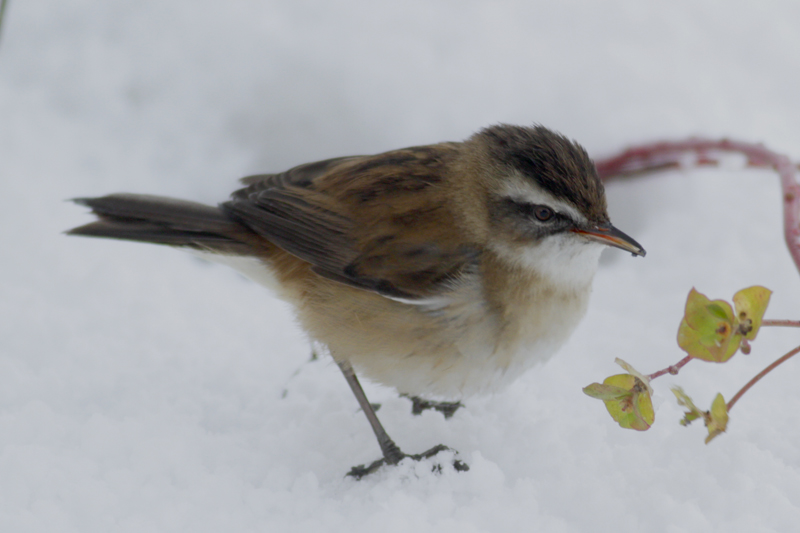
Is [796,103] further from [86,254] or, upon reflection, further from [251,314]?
[86,254]

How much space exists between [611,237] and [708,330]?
75 cm

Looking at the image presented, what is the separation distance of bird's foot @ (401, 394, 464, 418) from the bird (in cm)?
23

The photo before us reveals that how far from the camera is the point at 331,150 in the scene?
5.77 m

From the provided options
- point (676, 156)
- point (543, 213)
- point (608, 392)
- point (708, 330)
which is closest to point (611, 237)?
point (543, 213)

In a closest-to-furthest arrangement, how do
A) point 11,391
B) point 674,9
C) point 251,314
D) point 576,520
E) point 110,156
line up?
point 576,520
point 11,391
point 251,314
point 110,156
point 674,9

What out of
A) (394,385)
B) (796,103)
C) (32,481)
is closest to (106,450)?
(32,481)

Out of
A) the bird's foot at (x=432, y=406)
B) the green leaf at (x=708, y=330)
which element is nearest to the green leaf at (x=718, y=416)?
the green leaf at (x=708, y=330)

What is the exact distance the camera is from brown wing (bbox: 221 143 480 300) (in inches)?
132

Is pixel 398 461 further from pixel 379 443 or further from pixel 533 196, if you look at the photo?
pixel 533 196

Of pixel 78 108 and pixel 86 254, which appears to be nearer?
pixel 86 254

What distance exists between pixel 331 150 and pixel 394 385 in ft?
9.42

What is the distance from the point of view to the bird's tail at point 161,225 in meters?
3.76

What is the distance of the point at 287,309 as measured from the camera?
152 inches

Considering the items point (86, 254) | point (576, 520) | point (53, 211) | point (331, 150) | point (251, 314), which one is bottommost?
point (576, 520)
